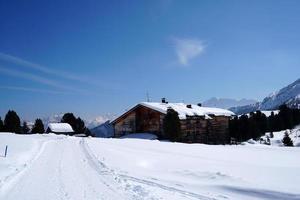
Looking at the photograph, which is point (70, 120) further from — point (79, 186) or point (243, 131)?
point (79, 186)

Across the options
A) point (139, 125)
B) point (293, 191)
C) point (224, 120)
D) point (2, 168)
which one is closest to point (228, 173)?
point (293, 191)

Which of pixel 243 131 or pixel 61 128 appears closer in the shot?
pixel 243 131

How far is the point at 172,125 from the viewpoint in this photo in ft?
143

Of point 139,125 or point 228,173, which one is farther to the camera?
point 139,125

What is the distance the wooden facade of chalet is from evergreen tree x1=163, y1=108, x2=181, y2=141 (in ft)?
8.45

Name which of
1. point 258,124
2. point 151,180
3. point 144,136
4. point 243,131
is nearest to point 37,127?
point 144,136

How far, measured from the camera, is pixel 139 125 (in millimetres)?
51688

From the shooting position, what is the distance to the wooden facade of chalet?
4844 cm

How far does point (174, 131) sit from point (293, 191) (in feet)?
110

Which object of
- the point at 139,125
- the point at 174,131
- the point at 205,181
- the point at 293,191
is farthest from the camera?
the point at 139,125

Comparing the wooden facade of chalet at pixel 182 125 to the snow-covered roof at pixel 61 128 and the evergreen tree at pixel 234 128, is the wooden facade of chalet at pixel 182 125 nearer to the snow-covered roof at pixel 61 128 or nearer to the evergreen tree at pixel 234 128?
the evergreen tree at pixel 234 128

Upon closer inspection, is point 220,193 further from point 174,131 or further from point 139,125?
point 139,125

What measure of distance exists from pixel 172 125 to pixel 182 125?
488 cm

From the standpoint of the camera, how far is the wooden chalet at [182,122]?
1901 inches
